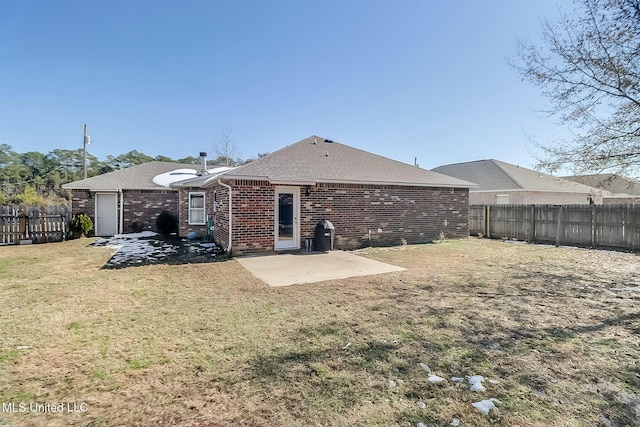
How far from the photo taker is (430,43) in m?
11.6

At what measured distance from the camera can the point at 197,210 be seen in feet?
48.8

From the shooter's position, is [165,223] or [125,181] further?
[125,181]

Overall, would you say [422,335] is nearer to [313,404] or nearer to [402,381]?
[402,381]

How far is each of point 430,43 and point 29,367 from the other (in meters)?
13.7

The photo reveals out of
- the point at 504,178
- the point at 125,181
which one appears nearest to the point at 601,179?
the point at 504,178

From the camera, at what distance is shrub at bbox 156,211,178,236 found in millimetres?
15477

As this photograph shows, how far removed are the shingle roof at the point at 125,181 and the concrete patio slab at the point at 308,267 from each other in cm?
1057

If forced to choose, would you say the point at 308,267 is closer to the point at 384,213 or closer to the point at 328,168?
the point at 328,168

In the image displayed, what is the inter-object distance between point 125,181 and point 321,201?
39.5 ft

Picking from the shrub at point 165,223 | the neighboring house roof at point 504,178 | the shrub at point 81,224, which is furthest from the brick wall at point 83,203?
the neighboring house roof at point 504,178

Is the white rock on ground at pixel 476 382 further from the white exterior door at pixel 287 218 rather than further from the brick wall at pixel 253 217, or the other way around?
the white exterior door at pixel 287 218

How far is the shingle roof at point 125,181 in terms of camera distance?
1552 centimetres

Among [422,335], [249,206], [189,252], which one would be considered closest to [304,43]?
[249,206]

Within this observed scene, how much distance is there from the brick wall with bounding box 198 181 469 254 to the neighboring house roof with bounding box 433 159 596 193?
6758mm
